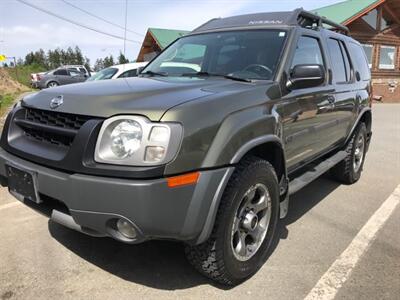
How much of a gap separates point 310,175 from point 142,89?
7.16ft

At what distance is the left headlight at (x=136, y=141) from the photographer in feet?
7.91

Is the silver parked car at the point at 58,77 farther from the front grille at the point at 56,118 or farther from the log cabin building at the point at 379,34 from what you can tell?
the front grille at the point at 56,118

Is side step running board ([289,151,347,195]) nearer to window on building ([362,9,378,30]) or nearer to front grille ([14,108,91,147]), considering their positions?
front grille ([14,108,91,147])

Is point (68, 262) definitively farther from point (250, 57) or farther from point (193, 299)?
point (250, 57)

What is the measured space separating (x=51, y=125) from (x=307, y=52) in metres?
2.53

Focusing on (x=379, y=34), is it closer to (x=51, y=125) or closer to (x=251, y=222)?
(x=251, y=222)

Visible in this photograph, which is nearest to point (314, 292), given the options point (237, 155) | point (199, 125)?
point (237, 155)

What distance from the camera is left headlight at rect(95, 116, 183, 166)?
7.91 ft

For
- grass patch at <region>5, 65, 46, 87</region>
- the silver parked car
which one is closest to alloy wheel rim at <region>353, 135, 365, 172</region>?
the silver parked car

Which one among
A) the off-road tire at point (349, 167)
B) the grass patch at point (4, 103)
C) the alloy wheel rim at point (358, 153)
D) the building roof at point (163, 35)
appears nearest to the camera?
the off-road tire at point (349, 167)

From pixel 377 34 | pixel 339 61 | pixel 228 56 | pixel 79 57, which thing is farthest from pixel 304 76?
pixel 79 57

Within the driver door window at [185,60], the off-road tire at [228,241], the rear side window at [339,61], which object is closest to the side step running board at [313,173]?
the off-road tire at [228,241]

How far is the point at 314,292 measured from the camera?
2.98m

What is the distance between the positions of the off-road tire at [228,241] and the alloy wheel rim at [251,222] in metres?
0.06
